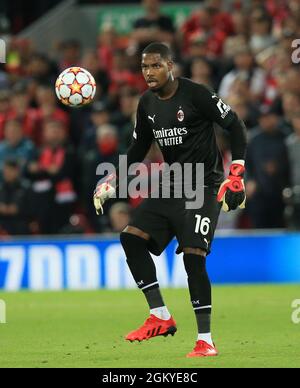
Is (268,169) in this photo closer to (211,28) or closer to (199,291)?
(211,28)

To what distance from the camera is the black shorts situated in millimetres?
8391

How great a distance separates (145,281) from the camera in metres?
8.72

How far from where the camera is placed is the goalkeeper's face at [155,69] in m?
8.42

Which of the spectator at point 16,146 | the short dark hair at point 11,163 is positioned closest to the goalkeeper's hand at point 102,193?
the short dark hair at point 11,163

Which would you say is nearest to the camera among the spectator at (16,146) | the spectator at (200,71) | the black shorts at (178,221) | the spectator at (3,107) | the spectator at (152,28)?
the black shorts at (178,221)

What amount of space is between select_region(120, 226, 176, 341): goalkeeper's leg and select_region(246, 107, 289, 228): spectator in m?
6.35

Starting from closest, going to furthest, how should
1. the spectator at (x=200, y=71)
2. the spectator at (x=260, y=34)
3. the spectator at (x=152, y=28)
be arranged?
the spectator at (x=200, y=71)
the spectator at (x=260, y=34)
the spectator at (x=152, y=28)

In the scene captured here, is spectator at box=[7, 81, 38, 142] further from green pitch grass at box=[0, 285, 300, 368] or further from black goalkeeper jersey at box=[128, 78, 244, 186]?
black goalkeeper jersey at box=[128, 78, 244, 186]

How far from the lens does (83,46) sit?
66.9 feet

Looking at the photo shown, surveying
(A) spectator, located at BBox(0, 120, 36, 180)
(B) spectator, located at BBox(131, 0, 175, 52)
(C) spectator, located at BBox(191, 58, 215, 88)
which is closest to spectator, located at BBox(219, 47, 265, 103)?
(C) spectator, located at BBox(191, 58, 215, 88)

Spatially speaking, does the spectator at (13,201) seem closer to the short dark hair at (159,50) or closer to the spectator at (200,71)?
the spectator at (200,71)

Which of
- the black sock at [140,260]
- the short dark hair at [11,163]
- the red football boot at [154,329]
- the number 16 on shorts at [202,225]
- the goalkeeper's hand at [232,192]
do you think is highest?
the short dark hair at [11,163]

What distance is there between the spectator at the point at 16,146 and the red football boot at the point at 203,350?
336 inches
